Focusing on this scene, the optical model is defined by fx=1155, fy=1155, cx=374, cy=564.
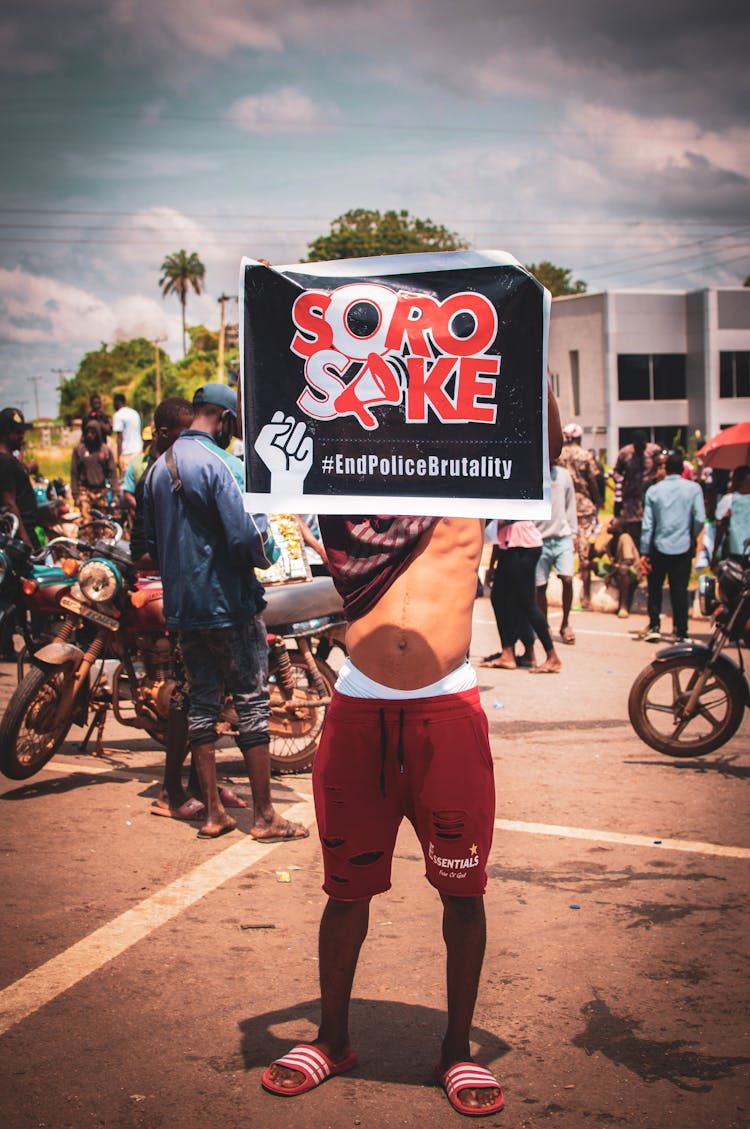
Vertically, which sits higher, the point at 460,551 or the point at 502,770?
the point at 460,551

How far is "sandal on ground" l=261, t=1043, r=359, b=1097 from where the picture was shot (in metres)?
3.35

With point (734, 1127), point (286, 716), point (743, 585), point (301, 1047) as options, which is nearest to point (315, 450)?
point (301, 1047)

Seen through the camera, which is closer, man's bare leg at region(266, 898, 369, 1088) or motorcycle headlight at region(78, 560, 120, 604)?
man's bare leg at region(266, 898, 369, 1088)

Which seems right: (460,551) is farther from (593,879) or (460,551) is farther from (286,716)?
(286,716)

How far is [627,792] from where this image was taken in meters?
6.78

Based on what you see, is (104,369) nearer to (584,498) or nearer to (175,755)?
(584,498)

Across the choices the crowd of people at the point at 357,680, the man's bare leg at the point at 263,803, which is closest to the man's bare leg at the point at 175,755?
the crowd of people at the point at 357,680

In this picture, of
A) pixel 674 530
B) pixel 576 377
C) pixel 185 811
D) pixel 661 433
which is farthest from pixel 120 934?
pixel 661 433

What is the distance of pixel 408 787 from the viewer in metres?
3.40

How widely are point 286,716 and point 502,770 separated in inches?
56.3

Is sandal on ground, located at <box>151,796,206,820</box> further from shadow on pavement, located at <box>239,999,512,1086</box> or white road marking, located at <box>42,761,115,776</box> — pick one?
shadow on pavement, located at <box>239,999,512,1086</box>

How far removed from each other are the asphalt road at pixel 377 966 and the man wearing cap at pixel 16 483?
3.76m

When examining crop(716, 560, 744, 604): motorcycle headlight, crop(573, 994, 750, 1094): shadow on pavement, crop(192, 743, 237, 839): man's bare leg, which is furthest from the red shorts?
crop(716, 560, 744, 604): motorcycle headlight

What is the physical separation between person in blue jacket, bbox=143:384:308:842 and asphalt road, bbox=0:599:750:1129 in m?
0.42
